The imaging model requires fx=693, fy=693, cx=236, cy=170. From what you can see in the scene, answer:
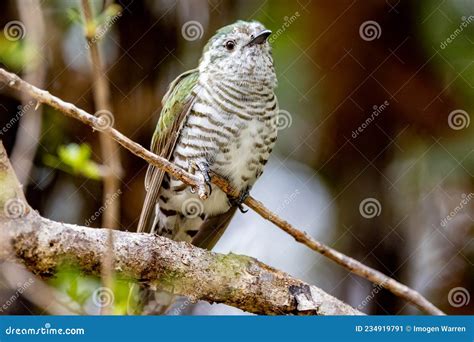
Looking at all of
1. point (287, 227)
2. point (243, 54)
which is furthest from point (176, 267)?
point (243, 54)

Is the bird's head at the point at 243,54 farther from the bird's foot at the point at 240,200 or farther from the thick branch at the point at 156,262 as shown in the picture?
the thick branch at the point at 156,262

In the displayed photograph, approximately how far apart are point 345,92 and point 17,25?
1.46m

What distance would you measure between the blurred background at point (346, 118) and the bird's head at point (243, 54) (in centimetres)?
35

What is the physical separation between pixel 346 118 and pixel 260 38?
0.72m

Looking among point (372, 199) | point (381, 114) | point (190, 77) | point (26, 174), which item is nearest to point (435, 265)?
point (372, 199)

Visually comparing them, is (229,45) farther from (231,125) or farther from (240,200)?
(240,200)

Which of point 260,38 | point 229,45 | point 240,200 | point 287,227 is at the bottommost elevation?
point 240,200

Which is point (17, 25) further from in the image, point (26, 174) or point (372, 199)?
point (372, 199)

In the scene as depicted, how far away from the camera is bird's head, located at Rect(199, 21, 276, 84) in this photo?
2.67 metres

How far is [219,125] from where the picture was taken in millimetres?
2580

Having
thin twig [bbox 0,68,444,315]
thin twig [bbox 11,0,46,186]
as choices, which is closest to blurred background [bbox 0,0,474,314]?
thin twig [bbox 11,0,46,186]

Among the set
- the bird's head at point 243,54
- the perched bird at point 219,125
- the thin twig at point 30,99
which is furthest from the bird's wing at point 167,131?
the thin twig at point 30,99

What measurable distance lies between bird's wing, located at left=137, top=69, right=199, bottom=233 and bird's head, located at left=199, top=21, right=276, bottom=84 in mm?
110

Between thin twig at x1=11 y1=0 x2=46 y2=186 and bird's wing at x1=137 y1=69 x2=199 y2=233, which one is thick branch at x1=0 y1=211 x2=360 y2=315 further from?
thin twig at x1=11 y1=0 x2=46 y2=186
